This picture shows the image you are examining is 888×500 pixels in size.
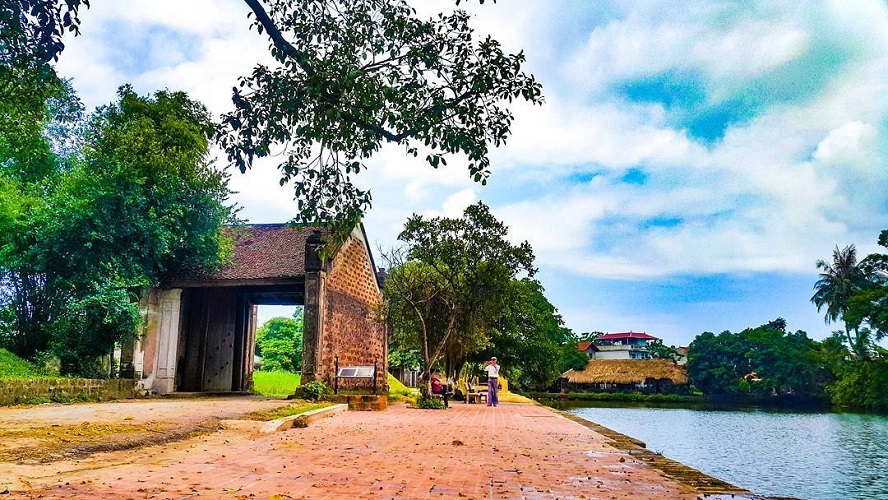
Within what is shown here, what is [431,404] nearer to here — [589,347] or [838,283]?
[838,283]

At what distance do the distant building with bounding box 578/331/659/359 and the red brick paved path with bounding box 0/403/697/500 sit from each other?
6987 cm

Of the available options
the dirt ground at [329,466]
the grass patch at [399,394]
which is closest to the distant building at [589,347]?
the grass patch at [399,394]

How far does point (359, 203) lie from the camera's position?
6145 millimetres

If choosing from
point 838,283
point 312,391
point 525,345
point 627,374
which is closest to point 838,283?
point 838,283

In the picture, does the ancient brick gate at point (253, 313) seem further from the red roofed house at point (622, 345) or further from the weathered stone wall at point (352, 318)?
the red roofed house at point (622, 345)

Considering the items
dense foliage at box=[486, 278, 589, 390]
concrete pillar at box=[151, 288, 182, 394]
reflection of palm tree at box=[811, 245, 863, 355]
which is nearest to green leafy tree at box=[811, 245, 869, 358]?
reflection of palm tree at box=[811, 245, 863, 355]

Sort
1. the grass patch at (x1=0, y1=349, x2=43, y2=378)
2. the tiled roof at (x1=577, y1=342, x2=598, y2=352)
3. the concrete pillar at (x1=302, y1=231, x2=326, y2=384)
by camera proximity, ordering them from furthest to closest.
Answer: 1. the tiled roof at (x1=577, y1=342, x2=598, y2=352)
2. the concrete pillar at (x1=302, y1=231, x2=326, y2=384)
3. the grass patch at (x1=0, y1=349, x2=43, y2=378)

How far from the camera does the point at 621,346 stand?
8062 centimetres

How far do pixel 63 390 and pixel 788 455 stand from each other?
Answer: 52.8 feet

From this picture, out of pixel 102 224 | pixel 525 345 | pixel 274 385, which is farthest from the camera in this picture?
pixel 525 345

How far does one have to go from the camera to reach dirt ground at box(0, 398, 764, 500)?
4559mm

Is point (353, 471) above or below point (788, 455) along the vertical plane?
above

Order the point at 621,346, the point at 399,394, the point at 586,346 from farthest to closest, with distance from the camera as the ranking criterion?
the point at 621,346, the point at 586,346, the point at 399,394

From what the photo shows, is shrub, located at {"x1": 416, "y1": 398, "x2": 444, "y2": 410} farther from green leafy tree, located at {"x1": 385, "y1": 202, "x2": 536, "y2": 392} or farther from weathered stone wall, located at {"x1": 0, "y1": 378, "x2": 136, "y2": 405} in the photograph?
weathered stone wall, located at {"x1": 0, "y1": 378, "x2": 136, "y2": 405}
